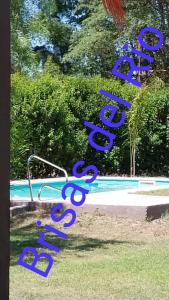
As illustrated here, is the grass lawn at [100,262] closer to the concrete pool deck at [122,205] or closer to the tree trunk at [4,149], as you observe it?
the concrete pool deck at [122,205]

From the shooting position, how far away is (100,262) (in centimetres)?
615

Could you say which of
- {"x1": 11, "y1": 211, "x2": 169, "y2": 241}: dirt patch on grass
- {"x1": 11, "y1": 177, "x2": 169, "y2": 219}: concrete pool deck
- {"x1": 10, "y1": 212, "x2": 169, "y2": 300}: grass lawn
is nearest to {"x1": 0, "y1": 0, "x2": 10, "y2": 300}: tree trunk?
{"x1": 10, "y1": 212, "x2": 169, "y2": 300}: grass lawn

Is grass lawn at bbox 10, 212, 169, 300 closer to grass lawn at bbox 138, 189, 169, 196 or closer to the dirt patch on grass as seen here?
the dirt patch on grass

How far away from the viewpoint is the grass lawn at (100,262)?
196 inches

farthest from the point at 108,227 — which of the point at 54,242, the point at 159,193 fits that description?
the point at 159,193

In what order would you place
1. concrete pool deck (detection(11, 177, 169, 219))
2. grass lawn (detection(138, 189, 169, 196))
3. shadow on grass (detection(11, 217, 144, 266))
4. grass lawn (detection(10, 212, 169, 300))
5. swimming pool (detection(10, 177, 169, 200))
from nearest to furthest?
grass lawn (detection(10, 212, 169, 300))
shadow on grass (detection(11, 217, 144, 266))
concrete pool deck (detection(11, 177, 169, 219))
grass lawn (detection(138, 189, 169, 196))
swimming pool (detection(10, 177, 169, 200))

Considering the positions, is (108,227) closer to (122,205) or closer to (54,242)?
(122,205)

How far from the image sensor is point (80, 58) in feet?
87.6

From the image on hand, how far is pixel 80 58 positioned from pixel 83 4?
3.47 metres

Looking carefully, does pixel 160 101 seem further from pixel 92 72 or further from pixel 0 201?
pixel 0 201

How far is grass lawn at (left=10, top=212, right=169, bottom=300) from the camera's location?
4977 millimetres

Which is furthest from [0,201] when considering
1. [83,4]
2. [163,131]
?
[83,4]

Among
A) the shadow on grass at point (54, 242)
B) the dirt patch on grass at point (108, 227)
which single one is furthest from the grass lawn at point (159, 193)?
the shadow on grass at point (54, 242)

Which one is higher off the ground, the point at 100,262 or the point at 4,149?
the point at 4,149
